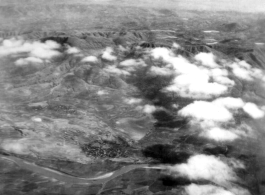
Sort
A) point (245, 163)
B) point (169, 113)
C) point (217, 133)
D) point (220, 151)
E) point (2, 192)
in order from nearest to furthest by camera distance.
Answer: point (2, 192), point (245, 163), point (220, 151), point (217, 133), point (169, 113)

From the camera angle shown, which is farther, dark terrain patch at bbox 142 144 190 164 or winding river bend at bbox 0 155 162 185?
dark terrain patch at bbox 142 144 190 164

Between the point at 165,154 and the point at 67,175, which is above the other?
the point at 67,175

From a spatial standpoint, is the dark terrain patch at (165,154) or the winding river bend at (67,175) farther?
the dark terrain patch at (165,154)

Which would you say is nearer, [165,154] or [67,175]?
[67,175]

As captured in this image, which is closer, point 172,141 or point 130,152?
point 130,152

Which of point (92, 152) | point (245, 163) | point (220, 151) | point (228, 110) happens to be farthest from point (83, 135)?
point (228, 110)

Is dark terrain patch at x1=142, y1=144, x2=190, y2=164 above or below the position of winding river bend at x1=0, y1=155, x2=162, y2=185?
below

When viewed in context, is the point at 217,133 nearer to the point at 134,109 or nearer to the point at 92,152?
the point at 134,109

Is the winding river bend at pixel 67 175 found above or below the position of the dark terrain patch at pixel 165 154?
above
